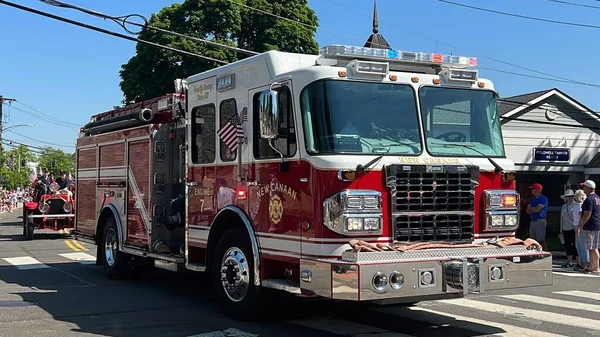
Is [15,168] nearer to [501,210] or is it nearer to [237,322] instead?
[237,322]

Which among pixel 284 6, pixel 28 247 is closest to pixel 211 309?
pixel 28 247

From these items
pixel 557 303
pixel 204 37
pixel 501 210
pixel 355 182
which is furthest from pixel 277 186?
pixel 204 37

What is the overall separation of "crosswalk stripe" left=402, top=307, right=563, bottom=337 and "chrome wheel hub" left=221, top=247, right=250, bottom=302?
6.59 ft

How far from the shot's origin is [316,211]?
20.1ft

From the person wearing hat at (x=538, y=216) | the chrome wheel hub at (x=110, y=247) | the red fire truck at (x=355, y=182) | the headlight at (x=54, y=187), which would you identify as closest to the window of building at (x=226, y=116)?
the red fire truck at (x=355, y=182)

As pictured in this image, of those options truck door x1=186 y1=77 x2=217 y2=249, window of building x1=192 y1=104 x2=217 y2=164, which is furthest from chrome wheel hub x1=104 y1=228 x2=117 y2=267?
window of building x1=192 y1=104 x2=217 y2=164

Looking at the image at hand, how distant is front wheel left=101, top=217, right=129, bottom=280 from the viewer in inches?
420

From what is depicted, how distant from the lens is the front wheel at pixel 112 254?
1067cm

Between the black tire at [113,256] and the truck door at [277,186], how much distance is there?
14.2 feet

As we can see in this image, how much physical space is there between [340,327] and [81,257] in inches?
374

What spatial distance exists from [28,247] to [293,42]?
52.1ft

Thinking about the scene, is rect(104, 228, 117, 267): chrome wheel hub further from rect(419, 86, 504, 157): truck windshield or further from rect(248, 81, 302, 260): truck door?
rect(419, 86, 504, 157): truck windshield

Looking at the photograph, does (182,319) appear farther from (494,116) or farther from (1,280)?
(1,280)

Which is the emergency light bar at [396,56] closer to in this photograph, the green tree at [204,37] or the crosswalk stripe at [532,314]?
the crosswalk stripe at [532,314]
